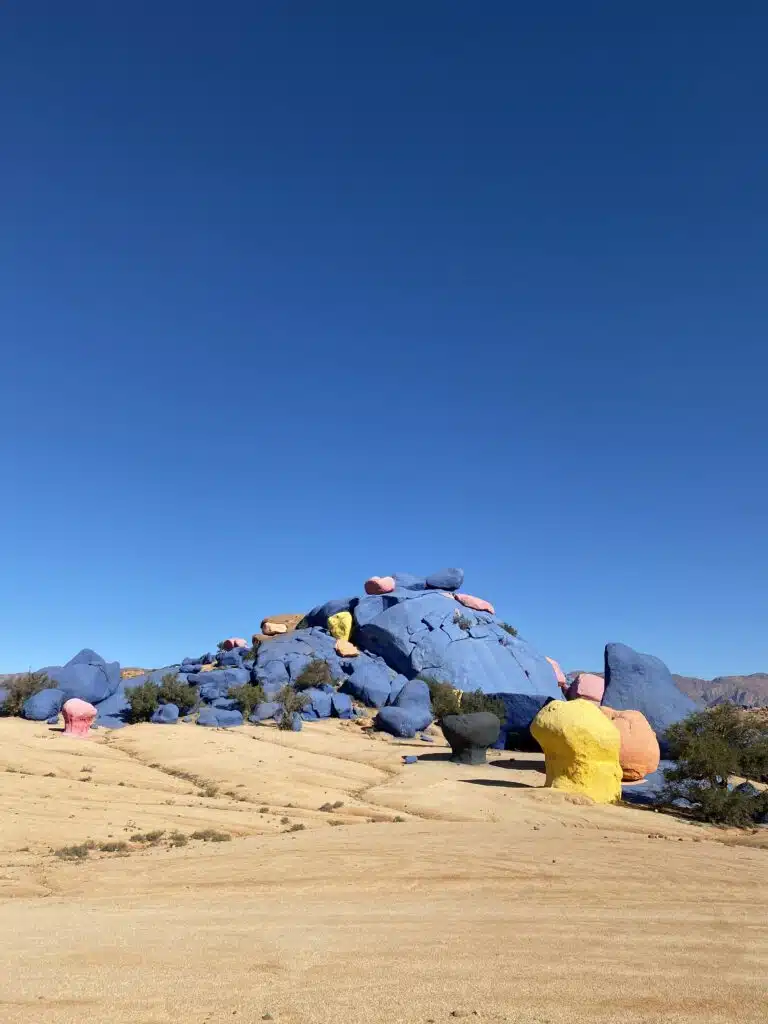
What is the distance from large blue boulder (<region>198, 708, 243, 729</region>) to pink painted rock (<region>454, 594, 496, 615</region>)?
74.9 ft

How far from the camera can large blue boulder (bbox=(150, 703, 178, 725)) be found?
107 ft

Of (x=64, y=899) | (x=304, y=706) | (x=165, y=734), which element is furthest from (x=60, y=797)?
(x=304, y=706)

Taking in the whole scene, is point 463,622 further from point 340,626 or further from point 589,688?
point 589,688

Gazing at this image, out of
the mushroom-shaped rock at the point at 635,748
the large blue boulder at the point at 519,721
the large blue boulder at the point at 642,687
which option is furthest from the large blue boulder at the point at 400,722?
the mushroom-shaped rock at the point at 635,748

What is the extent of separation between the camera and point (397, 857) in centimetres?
1060

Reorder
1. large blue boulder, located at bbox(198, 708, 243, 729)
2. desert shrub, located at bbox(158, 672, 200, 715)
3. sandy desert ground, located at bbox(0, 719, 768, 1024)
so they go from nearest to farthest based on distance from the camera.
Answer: sandy desert ground, located at bbox(0, 719, 768, 1024), large blue boulder, located at bbox(198, 708, 243, 729), desert shrub, located at bbox(158, 672, 200, 715)

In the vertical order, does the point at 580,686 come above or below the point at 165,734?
above

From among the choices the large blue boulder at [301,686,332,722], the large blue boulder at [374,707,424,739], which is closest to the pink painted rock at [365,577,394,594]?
the large blue boulder at [301,686,332,722]

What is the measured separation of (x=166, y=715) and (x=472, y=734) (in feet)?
55.5

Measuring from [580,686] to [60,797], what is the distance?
2456cm

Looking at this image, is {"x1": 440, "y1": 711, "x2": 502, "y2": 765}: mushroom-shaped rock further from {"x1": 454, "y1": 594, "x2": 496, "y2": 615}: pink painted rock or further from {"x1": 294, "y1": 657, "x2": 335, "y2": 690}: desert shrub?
{"x1": 454, "y1": 594, "x2": 496, "y2": 615}: pink painted rock

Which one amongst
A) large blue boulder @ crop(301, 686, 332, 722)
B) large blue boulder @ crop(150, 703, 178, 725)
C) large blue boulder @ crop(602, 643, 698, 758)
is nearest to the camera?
large blue boulder @ crop(602, 643, 698, 758)

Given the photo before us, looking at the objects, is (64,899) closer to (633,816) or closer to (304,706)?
(633,816)

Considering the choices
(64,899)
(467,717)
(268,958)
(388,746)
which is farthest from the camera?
(388,746)
